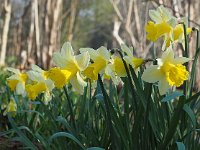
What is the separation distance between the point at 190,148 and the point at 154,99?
8.3 inches

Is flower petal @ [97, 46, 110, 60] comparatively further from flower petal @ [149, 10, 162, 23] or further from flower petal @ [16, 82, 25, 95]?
flower petal @ [16, 82, 25, 95]

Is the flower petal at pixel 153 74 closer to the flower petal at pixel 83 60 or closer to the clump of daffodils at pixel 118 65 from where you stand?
the clump of daffodils at pixel 118 65

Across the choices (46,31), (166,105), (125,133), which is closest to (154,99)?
(166,105)

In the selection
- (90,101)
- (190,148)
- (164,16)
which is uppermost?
(164,16)

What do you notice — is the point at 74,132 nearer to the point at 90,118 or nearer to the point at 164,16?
the point at 90,118

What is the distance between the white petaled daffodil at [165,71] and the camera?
116 centimetres

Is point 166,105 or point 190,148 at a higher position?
point 166,105

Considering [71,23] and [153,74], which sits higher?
[71,23]

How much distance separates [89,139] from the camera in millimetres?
1622

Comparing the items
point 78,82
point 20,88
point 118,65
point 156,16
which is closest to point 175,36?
point 156,16

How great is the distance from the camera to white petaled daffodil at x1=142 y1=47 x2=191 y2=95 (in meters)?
1.16

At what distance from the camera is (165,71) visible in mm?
1180

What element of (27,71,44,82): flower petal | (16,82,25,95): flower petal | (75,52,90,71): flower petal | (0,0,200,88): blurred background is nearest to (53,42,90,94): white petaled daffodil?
(75,52,90,71): flower petal

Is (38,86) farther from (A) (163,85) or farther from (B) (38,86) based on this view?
(A) (163,85)
